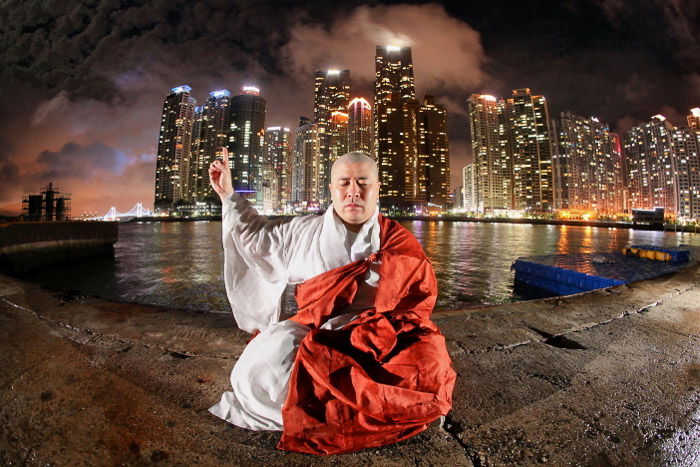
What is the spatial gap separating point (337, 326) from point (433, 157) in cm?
18134

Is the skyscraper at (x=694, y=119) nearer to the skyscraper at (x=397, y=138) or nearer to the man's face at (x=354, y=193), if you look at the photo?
the skyscraper at (x=397, y=138)

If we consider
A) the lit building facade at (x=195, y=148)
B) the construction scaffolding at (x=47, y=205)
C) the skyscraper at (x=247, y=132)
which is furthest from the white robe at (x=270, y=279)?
the lit building facade at (x=195, y=148)

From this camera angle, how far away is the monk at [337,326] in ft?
4.92

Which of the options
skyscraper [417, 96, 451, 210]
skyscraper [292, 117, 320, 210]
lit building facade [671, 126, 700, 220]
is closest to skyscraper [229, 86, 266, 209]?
skyscraper [292, 117, 320, 210]

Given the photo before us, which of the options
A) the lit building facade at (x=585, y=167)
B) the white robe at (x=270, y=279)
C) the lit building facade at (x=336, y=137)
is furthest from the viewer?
the lit building facade at (x=336, y=137)

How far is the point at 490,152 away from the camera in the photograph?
537 ft

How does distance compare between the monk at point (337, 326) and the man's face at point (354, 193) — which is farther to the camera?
the man's face at point (354, 193)

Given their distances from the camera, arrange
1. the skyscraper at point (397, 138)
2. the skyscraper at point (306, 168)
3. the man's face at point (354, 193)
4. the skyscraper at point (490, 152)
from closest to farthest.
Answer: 1. the man's face at point (354, 193)
2. the skyscraper at point (397, 138)
3. the skyscraper at point (490, 152)
4. the skyscraper at point (306, 168)

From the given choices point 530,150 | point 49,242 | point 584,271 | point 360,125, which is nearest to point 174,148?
point 360,125

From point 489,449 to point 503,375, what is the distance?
0.89 meters

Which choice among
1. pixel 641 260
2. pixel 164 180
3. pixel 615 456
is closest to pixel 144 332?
pixel 615 456

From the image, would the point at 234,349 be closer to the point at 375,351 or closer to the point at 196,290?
the point at 375,351

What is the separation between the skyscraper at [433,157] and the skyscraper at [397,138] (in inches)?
223

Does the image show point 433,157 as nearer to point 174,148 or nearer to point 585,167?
point 585,167
